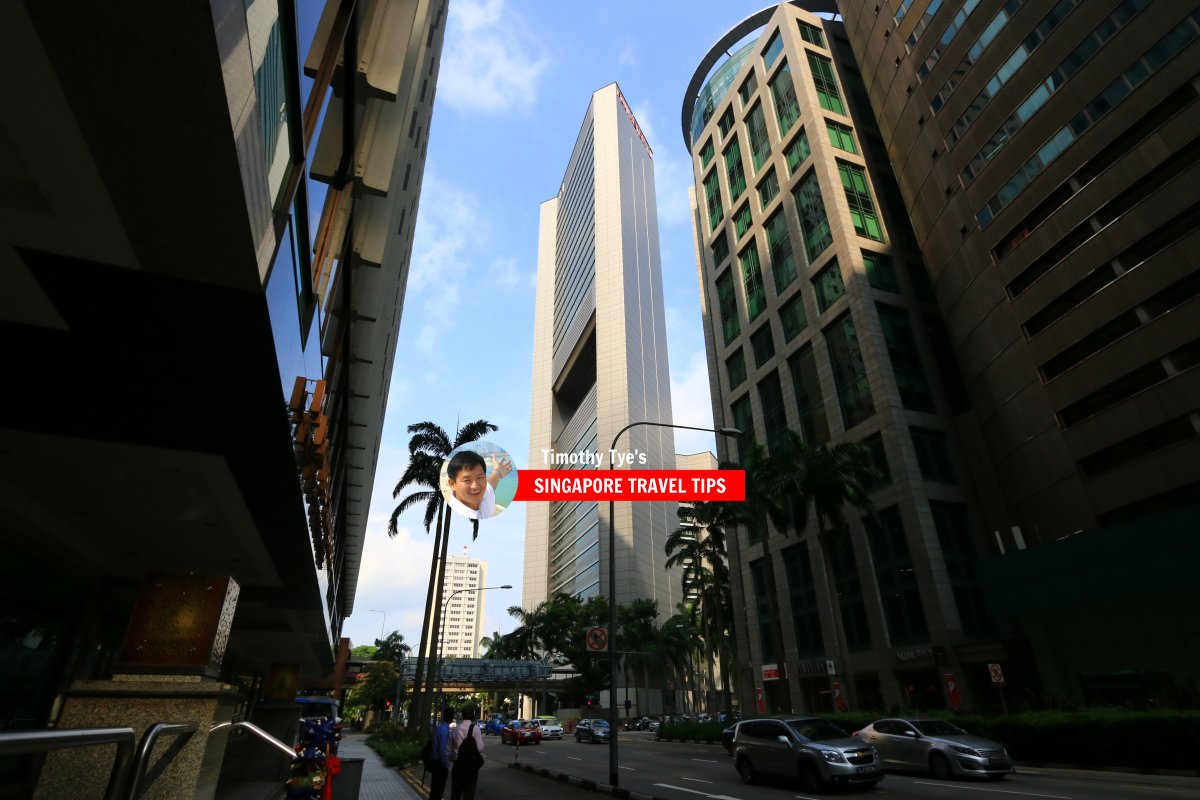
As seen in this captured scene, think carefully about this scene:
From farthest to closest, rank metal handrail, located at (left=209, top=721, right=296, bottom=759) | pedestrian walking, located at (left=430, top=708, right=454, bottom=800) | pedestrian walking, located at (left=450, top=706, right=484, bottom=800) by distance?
pedestrian walking, located at (left=430, top=708, right=454, bottom=800)
pedestrian walking, located at (left=450, top=706, right=484, bottom=800)
metal handrail, located at (left=209, top=721, right=296, bottom=759)

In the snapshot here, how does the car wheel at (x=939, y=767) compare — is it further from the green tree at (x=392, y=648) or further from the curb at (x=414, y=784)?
the green tree at (x=392, y=648)

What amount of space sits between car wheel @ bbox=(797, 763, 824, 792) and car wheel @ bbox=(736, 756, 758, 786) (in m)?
1.80

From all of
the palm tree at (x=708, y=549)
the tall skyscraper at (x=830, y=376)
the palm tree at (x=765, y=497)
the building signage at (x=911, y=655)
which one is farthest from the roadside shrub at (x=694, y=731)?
the building signage at (x=911, y=655)

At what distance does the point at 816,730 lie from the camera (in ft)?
50.7

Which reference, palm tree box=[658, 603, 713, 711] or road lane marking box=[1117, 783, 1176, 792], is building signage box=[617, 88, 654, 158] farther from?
road lane marking box=[1117, 783, 1176, 792]

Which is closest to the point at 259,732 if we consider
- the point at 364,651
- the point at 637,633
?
the point at 637,633

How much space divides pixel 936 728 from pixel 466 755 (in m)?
13.2

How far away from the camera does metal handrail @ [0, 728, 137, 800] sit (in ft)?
5.85

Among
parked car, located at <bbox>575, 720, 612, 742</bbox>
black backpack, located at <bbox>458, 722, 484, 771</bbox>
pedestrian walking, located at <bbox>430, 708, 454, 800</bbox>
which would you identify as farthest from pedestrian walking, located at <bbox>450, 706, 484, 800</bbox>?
parked car, located at <bbox>575, 720, 612, 742</bbox>

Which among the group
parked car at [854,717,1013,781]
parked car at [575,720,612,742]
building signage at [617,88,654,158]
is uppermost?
building signage at [617,88,654,158]

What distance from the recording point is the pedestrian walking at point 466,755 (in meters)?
11.2

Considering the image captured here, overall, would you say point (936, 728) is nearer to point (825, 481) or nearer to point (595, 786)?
point (595, 786)

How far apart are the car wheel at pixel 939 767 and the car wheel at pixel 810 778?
4089 mm

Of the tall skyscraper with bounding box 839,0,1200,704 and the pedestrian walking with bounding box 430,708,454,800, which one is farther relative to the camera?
the tall skyscraper with bounding box 839,0,1200,704
